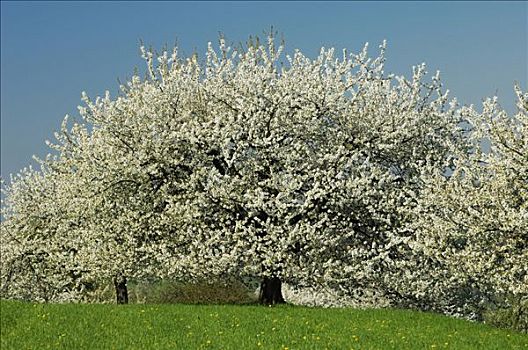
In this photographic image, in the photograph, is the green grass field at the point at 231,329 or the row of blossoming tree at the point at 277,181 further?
the row of blossoming tree at the point at 277,181

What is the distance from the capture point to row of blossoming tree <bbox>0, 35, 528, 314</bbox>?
23750mm

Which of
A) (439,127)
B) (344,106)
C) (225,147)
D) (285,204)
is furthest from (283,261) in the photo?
(439,127)

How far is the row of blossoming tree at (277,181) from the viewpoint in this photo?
77.9 ft

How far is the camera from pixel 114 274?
26.0 metres

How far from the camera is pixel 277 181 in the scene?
2402 cm

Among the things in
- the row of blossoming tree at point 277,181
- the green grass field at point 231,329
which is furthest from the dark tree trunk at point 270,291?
the green grass field at point 231,329

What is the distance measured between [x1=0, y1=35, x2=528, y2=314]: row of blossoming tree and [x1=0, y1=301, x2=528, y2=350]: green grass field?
2756 mm

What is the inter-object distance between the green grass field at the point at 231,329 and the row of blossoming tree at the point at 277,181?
2.76 m

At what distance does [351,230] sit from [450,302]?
6.55 meters

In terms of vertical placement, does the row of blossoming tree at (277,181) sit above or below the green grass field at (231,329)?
above

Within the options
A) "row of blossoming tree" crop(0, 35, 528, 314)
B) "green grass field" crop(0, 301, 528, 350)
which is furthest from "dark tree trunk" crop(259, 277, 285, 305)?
"green grass field" crop(0, 301, 528, 350)

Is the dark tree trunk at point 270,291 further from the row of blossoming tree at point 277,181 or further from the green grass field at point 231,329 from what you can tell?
the green grass field at point 231,329

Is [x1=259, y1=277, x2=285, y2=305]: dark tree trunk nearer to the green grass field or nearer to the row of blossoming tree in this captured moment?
the row of blossoming tree

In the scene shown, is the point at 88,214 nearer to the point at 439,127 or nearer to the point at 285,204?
the point at 285,204
